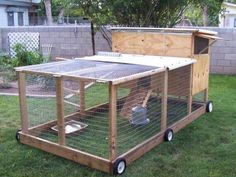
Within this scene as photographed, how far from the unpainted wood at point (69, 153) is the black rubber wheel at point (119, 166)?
0.20 feet

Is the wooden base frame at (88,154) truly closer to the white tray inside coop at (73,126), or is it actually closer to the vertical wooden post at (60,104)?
the vertical wooden post at (60,104)

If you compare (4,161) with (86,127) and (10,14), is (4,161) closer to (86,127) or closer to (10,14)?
(86,127)

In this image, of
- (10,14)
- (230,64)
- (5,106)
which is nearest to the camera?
(5,106)

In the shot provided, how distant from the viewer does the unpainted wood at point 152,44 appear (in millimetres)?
4078

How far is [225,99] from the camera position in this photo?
521 cm

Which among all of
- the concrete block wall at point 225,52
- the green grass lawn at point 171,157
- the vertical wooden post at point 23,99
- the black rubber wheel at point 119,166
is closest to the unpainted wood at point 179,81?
the green grass lawn at point 171,157

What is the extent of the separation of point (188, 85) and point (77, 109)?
1.37m

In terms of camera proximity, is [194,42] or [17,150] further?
[194,42]

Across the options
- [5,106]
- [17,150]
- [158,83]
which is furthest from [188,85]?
[5,106]

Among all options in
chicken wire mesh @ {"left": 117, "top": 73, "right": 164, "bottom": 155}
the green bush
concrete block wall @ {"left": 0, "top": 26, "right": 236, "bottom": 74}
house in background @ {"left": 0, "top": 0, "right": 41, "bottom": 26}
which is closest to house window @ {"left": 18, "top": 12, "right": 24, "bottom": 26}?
house in background @ {"left": 0, "top": 0, "right": 41, "bottom": 26}

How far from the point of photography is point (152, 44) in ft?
14.0

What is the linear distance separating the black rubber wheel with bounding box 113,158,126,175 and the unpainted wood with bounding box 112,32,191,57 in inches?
68.9

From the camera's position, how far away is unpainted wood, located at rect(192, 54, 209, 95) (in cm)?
414

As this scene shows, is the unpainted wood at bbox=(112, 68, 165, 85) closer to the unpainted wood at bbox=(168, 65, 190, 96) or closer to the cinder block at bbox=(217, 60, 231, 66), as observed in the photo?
the unpainted wood at bbox=(168, 65, 190, 96)
